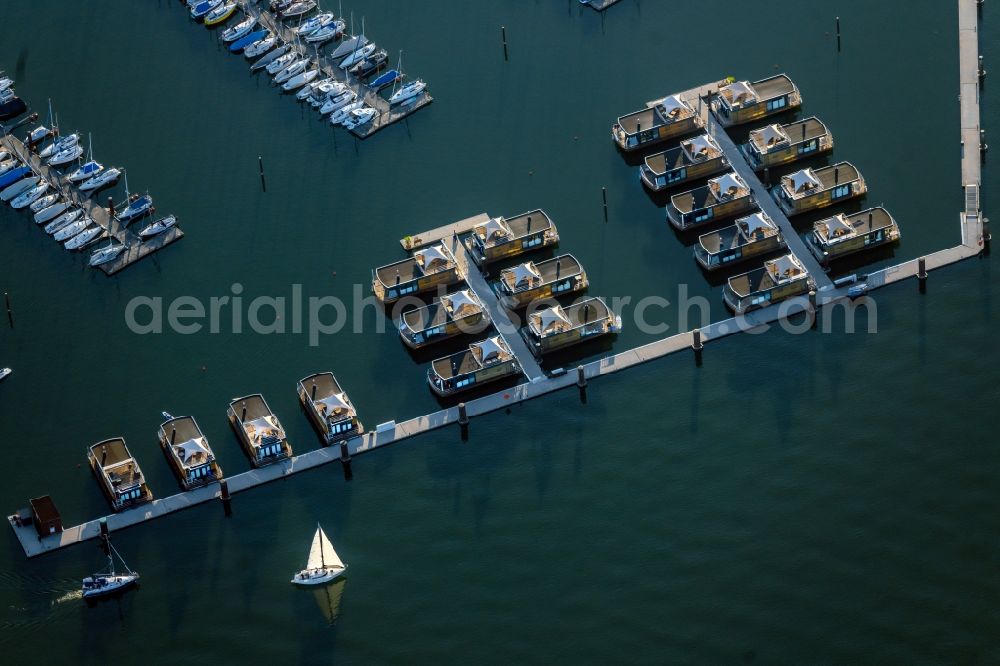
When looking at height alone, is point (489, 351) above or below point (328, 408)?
above

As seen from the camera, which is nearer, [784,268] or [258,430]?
[258,430]

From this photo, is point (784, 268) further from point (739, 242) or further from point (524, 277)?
point (524, 277)

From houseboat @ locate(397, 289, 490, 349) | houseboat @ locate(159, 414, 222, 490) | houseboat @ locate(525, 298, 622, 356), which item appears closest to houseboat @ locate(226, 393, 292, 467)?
houseboat @ locate(159, 414, 222, 490)

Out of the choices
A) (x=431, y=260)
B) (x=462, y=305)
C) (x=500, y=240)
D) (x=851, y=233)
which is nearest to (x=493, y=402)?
(x=462, y=305)

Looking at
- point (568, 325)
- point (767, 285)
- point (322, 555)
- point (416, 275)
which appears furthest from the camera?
point (416, 275)

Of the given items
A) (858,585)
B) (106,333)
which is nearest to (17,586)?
(106,333)

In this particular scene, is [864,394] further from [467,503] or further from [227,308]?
[227,308]

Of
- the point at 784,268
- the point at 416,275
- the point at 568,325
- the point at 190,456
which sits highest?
the point at 416,275
